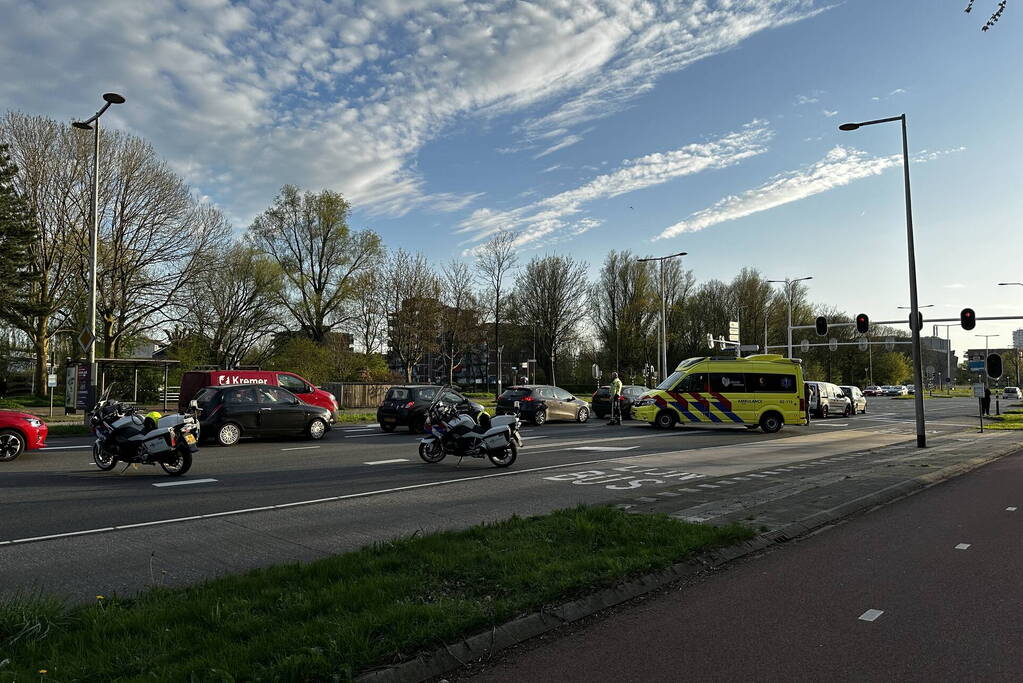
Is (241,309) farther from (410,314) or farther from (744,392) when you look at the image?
(744,392)

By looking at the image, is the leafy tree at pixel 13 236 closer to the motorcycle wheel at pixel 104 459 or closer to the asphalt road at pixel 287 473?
the asphalt road at pixel 287 473

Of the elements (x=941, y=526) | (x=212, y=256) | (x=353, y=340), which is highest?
(x=212, y=256)

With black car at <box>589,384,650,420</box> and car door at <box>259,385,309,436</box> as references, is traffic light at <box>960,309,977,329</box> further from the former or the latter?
car door at <box>259,385,309,436</box>

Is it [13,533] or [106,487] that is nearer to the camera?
[13,533]

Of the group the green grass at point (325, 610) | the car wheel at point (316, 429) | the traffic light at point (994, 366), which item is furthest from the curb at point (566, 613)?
the traffic light at point (994, 366)

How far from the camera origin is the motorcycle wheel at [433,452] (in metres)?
13.8

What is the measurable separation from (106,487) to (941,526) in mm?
11403

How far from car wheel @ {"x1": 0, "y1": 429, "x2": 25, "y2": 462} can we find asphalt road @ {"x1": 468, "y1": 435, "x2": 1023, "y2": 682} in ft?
45.2

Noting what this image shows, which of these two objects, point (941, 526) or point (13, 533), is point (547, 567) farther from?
point (13, 533)

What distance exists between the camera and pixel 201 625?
4.30m

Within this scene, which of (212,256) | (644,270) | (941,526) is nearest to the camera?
(941,526)

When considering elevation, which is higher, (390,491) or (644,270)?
(644,270)

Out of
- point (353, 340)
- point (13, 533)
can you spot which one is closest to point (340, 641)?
point (13, 533)

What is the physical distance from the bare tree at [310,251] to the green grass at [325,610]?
145ft
